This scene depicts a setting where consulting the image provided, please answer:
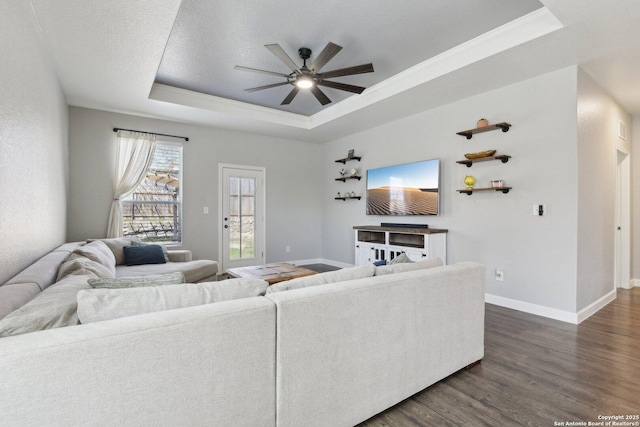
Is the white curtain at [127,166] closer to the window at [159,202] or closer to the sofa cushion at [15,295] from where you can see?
the window at [159,202]

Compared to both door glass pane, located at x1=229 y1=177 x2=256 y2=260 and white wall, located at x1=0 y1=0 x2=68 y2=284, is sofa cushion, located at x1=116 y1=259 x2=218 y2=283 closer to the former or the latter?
white wall, located at x1=0 y1=0 x2=68 y2=284

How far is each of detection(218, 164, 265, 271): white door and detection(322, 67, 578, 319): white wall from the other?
299 cm

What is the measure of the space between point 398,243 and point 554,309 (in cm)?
201

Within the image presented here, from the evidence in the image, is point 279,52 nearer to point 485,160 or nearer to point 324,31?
point 324,31

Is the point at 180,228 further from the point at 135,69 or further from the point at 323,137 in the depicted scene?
the point at 323,137

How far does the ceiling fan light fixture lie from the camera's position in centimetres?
324

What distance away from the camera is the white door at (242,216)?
572 centimetres

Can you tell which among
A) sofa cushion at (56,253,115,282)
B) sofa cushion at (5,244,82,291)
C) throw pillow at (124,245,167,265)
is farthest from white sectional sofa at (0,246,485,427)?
throw pillow at (124,245,167,265)

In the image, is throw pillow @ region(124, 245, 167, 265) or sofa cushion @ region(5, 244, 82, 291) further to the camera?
throw pillow @ region(124, 245, 167, 265)

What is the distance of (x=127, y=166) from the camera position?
4.77m

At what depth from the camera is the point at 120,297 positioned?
125 centimetres

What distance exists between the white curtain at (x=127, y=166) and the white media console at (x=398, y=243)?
355 centimetres

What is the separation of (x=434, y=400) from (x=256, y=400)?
1.17m

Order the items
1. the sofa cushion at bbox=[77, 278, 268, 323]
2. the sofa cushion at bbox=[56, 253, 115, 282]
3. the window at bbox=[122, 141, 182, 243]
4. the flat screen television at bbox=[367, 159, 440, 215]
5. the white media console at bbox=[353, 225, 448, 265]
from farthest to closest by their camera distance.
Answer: the window at bbox=[122, 141, 182, 243] < the flat screen television at bbox=[367, 159, 440, 215] < the white media console at bbox=[353, 225, 448, 265] < the sofa cushion at bbox=[56, 253, 115, 282] < the sofa cushion at bbox=[77, 278, 268, 323]
